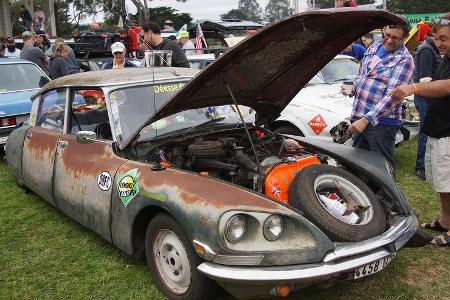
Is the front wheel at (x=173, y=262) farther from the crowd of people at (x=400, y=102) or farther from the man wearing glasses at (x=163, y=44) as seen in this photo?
the man wearing glasses at (x=163, y=44)

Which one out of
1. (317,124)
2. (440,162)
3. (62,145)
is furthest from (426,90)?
(62,145)

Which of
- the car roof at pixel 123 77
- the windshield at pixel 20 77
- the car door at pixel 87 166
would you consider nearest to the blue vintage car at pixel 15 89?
the windshield at pixel 20 77

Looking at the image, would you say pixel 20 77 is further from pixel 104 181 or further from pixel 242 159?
pixel 242 159

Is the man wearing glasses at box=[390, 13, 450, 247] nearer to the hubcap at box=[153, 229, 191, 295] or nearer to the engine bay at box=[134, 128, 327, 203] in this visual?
the engine bay at box=[134, 128, 327, 203]

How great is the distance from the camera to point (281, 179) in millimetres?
3277

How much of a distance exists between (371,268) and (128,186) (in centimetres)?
172

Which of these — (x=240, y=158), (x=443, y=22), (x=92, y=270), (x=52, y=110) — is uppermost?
(x=443, y=22)

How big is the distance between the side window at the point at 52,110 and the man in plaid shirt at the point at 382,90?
2.77 metres

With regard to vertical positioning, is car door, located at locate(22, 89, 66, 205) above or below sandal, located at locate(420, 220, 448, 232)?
above

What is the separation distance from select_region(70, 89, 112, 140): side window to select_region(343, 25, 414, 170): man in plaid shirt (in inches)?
85.8

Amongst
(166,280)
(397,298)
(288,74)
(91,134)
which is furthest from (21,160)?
(397,298)

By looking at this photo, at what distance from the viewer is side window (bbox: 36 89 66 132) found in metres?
4.53

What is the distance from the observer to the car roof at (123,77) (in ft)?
13.3

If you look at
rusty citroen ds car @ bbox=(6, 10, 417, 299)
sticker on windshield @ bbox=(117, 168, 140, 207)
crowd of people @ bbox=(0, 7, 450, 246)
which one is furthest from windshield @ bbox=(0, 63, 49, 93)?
crowd of people @ bbox=(0, 7, 450, 246)
